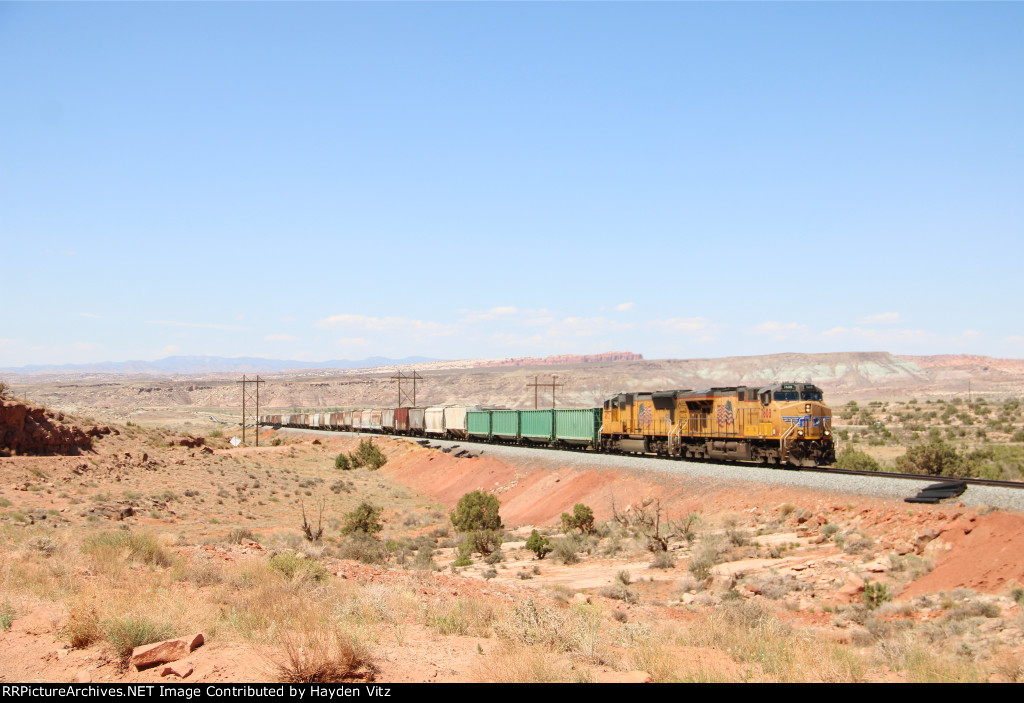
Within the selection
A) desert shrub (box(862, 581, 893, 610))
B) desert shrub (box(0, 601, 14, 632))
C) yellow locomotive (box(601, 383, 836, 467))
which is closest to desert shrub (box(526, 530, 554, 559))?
yellow locomotive (box(601, 383, 836, 467))

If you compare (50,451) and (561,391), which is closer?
(50,451)

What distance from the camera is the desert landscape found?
9234 millimetres

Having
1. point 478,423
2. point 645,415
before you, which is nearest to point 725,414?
point 645,415

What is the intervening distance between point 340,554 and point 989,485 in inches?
759

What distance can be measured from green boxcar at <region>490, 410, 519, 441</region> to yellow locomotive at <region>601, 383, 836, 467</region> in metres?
14.7

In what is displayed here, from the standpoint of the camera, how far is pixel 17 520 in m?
24.3

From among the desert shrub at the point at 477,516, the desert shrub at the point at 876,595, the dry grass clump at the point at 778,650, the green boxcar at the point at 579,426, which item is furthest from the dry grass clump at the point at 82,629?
the green boxcar at the point at 579,426

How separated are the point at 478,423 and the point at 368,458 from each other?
376 inches

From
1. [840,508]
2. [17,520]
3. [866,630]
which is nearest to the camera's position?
[866,630]

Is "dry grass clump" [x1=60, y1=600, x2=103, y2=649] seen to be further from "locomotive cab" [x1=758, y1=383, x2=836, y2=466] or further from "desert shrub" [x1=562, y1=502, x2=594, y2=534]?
"locomotive cab" [x1=758, y1=383, x2=836, y2=466]

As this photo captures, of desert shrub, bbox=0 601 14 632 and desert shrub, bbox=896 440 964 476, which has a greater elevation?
desert shrub, bbox=0 601 14 632

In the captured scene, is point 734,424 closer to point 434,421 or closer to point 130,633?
point 130,633
